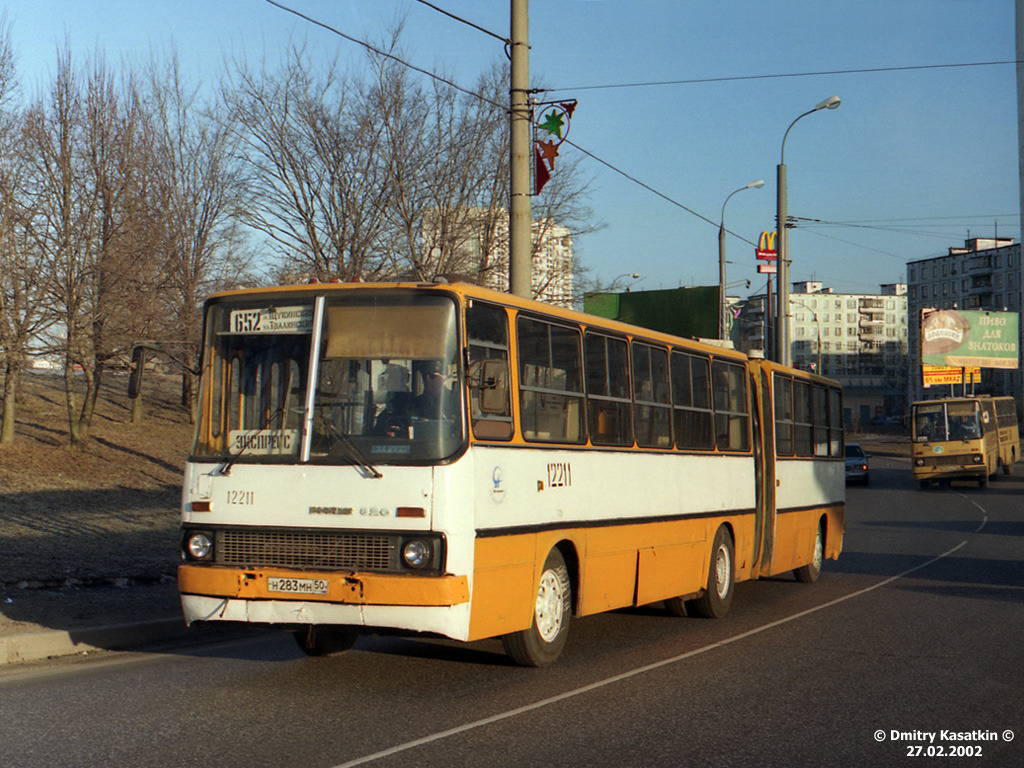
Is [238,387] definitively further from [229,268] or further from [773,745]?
[229,268]

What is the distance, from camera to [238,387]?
855 cm

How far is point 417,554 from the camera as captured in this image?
25.6 feet

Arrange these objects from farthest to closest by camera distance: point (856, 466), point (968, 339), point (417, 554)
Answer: point (968, 339)
point (856, 466)
point (417, 554)

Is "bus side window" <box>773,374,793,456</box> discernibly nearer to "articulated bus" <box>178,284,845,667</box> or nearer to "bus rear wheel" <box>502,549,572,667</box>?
"articulated bus" <box>178,284,845,667</box>

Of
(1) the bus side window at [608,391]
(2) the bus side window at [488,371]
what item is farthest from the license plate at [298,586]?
(1) the bus side window at [608,391]

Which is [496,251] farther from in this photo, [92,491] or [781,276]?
[92,491]

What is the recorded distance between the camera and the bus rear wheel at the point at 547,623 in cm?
887

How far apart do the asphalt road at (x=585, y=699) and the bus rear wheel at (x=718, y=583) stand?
0.95 feet

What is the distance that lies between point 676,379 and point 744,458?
224cm

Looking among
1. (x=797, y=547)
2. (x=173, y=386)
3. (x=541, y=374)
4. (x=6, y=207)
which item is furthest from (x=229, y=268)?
(x=541, y=374)

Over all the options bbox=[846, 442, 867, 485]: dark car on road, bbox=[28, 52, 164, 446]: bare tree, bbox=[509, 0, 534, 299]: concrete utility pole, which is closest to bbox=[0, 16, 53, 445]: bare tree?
bbox=[28, 52, 164, 446]: bare tree

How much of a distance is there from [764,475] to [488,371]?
6.85m

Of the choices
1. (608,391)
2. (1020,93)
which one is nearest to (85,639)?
(608,391)

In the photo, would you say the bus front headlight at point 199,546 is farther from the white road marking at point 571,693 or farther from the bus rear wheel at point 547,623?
the white road marking at point 571,693
